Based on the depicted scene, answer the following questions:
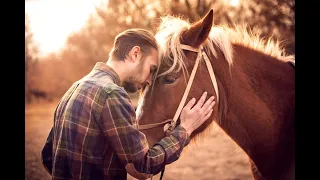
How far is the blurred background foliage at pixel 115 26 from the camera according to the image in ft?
6.77

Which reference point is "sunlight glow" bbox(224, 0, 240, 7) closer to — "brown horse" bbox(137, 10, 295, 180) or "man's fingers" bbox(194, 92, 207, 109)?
"brown horse" bbox(137, 10, 295, 180)

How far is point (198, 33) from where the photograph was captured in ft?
4.54

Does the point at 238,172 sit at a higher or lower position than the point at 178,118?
lower

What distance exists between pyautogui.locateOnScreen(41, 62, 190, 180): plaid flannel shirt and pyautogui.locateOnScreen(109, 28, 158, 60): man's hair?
0.47 ft

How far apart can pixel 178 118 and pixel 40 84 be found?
4.23 ft

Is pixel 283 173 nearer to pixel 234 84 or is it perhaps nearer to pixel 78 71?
pixel 234 84

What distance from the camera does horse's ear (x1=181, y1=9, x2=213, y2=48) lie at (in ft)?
4.40

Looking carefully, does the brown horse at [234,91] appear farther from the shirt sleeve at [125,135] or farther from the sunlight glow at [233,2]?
the sunlight glow at [233,2]

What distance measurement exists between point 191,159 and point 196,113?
112 centimetres

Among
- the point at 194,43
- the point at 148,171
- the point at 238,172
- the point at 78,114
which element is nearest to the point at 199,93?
the point at 194,43

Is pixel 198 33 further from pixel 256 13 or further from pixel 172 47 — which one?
pixel 256 13

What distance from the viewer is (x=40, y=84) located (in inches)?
87.6

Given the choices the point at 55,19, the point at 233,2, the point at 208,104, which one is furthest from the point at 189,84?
the point at 55,19
